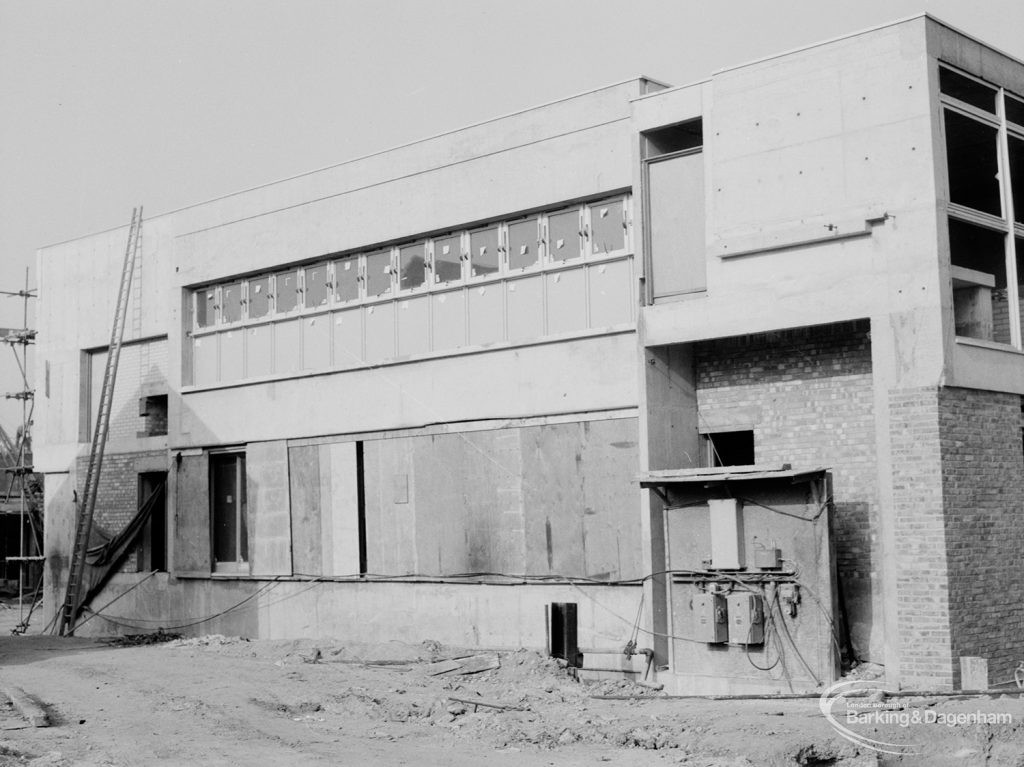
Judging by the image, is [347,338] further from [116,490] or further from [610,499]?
[116,490]

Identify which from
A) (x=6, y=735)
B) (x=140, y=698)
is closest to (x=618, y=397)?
(x=140, y=698)

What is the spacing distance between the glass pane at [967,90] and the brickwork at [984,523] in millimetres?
3638

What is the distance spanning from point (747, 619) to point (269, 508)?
10.1 metres

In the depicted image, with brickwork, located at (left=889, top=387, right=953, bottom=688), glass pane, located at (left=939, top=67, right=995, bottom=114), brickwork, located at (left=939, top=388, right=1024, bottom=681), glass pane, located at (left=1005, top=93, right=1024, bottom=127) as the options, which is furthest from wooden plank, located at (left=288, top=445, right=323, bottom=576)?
glass pane, located at (left=1005, top=93, right=1024, bottom=127)

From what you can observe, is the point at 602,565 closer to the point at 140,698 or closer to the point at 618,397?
the point at 618,397

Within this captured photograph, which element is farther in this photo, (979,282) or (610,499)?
(610,499)

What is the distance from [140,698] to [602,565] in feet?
20.1

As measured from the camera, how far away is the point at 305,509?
21219 mm

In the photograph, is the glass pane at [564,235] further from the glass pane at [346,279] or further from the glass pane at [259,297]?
the glass pane at [259,297]

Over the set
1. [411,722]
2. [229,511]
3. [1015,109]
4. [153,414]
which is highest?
[1015,109]

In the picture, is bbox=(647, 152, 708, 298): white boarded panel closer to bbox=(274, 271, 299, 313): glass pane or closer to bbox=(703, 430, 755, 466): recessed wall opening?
bbox=(703, 430, 755, 466): recessed wall opening

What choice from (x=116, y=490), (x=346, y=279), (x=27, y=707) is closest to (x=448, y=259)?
(x=346, y=279)

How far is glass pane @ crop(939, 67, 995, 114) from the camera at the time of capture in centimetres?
1484

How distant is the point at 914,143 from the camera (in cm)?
1420
